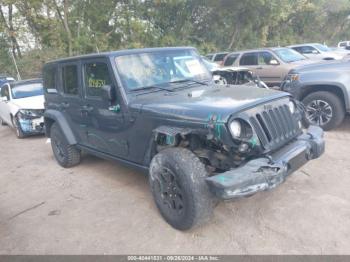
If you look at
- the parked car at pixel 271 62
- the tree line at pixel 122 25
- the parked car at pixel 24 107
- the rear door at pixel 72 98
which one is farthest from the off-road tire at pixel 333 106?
the tree line at pixel 122 25

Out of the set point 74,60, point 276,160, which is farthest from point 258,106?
point 74,60

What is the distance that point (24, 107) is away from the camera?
320 inches

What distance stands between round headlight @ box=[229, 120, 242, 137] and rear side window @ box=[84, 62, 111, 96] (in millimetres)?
1773

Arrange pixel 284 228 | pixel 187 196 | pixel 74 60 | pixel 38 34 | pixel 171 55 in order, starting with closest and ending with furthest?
pixel 187 196
pixel 284 228
pixel 171 55
pixel 74 60
pixel 38 34

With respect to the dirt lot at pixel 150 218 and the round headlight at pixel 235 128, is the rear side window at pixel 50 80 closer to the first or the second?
the dirt lot at pixel 150 218

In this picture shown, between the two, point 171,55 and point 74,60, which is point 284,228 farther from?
point 74,60

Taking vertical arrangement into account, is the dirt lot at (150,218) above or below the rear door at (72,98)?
below

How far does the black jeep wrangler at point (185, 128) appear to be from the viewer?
3.01 meters

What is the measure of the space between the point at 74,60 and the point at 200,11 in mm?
20117

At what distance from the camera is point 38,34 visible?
65.1ft

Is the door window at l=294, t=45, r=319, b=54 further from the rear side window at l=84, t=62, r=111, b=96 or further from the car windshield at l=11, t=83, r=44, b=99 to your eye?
→ the rear side window at l=84, t=62, r=111, b=96

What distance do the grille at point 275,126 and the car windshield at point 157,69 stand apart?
1.34m

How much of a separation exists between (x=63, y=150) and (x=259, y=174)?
12.6ft

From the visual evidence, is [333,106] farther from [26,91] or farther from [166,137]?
[26,91]
